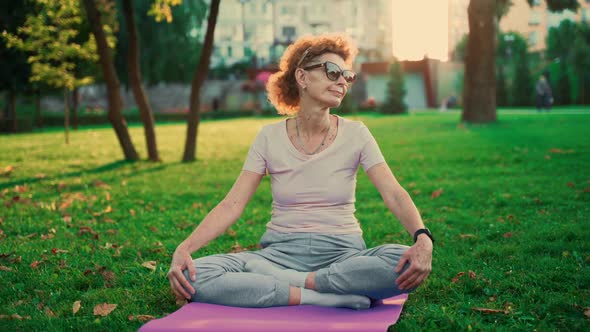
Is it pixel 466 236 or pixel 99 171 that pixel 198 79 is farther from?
pixel 466 236

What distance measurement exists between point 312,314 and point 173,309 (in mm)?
1021

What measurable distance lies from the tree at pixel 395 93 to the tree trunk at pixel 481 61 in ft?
52.8

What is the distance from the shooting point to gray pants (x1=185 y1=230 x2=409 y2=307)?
11.9 feet

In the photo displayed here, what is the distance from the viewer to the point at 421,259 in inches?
136

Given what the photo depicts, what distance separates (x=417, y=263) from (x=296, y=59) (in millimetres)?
1586

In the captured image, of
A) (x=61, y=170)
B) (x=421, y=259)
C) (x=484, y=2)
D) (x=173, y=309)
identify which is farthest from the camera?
(x=484, y=2)

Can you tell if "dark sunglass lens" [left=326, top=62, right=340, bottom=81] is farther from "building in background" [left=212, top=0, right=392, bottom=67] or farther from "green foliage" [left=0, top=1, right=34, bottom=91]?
"building in background" [left=212, top=0, right=392, bottom=67]

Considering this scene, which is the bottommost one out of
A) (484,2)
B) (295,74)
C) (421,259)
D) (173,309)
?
(173,309)

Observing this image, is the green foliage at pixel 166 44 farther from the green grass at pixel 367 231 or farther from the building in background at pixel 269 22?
the building in background at pixel 269 22

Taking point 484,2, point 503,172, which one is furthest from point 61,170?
point 484,2

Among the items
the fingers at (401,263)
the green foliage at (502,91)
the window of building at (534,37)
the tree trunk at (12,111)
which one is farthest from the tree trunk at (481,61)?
the window of building at (534,37)

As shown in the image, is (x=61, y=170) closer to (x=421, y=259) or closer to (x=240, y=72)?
(x=421, y=259)

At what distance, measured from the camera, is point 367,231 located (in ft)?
21.6

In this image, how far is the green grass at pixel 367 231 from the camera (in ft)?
13.1
